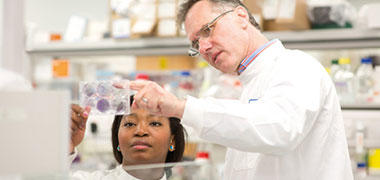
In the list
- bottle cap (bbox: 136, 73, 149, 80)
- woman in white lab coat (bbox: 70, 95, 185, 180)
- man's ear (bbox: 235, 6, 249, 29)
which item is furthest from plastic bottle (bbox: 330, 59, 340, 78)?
woman in white lab coat (bbox: 70, 95, 185, 180)

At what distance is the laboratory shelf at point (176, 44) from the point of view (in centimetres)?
250

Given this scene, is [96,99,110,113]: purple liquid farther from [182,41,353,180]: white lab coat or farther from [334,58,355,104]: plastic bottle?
[334,58,355,104]: plastic bottle

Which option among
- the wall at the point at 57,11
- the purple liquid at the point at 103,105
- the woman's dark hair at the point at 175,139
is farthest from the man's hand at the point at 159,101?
the wall at the point at 57,11

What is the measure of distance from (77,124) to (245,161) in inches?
21.9

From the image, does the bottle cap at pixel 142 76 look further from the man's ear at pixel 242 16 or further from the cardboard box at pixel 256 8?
the man's ear at pixel 242 16

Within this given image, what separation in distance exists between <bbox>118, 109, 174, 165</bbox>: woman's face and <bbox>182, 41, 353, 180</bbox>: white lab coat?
0.25 m

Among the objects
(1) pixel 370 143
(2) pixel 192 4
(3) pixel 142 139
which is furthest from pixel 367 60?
(3) pixel 142 139

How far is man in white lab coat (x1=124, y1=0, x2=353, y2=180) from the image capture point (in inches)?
41.6

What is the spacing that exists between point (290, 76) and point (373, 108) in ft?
5.94

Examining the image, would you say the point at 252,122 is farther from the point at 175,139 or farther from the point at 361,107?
Answer: the point at 361,107

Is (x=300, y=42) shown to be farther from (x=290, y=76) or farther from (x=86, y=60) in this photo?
(x=86, y=60)

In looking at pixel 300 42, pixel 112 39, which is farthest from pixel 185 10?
pixel 112 39

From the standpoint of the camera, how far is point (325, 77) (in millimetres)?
1320

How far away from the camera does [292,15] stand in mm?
2477
